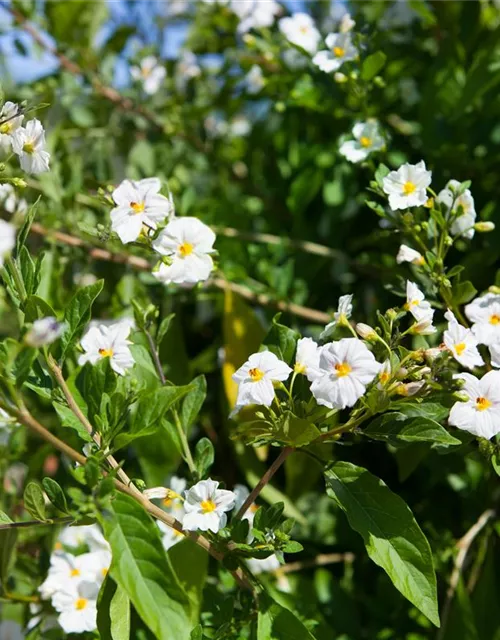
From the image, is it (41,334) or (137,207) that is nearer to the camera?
(41,334)

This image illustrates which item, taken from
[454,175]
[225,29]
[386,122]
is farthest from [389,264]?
[225,29]

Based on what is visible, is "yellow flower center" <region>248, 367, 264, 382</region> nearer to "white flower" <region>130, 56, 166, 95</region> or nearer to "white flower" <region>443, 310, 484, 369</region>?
"white flower" <region>443, 310, 484, 369</region>

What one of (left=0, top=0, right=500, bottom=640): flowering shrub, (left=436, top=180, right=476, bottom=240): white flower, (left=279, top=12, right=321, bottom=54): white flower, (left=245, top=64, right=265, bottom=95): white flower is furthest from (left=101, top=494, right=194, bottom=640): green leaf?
(left=245, top=64, right=265, bottom=95): white flower

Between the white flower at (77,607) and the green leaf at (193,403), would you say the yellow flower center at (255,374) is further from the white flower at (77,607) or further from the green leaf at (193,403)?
the white flower at (77,607)

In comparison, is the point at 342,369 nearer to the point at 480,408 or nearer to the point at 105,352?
the point at 480,408

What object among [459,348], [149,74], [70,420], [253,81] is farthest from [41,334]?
[253,81]
